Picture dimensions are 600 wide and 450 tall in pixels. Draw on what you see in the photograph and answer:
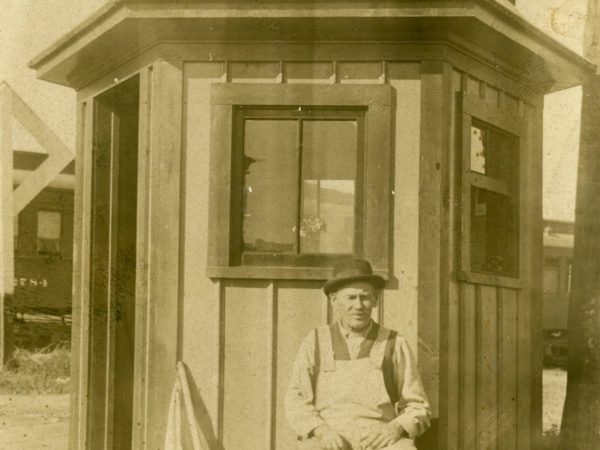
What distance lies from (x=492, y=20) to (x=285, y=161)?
5.20 feet

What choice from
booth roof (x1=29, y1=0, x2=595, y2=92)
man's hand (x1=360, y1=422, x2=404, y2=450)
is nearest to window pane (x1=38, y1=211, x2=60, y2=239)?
booth roof (x1=29, y1=0, x2=595, y2=92)

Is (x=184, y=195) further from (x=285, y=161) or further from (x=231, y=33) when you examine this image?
(x=231, y=33)

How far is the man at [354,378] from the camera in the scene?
439 centimetres

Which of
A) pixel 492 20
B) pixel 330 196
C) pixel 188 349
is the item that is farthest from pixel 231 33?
pixel 188 349

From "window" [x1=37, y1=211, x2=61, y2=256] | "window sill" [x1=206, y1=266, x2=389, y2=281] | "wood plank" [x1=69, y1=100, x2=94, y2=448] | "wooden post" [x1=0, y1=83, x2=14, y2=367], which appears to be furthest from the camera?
"window" [x1=37, y1=211, x2=61, y2=256]

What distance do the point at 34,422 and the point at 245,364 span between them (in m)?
6.60

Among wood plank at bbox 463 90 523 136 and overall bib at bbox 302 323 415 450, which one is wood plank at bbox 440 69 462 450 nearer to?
wood plank at bbox 463 90 523 136

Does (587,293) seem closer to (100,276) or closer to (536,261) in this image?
(536,261)

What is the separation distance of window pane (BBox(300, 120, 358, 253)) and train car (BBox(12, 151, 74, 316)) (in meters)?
11.8

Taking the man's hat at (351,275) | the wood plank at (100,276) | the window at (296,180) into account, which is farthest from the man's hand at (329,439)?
the wood plank at (100,276)

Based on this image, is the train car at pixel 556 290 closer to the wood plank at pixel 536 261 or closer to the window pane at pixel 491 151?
the wood plank at pixel 536 261

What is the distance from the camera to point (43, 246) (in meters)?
17.2

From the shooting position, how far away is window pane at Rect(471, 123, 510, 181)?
5.79 meters

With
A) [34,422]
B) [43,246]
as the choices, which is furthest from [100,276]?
[43,246]
